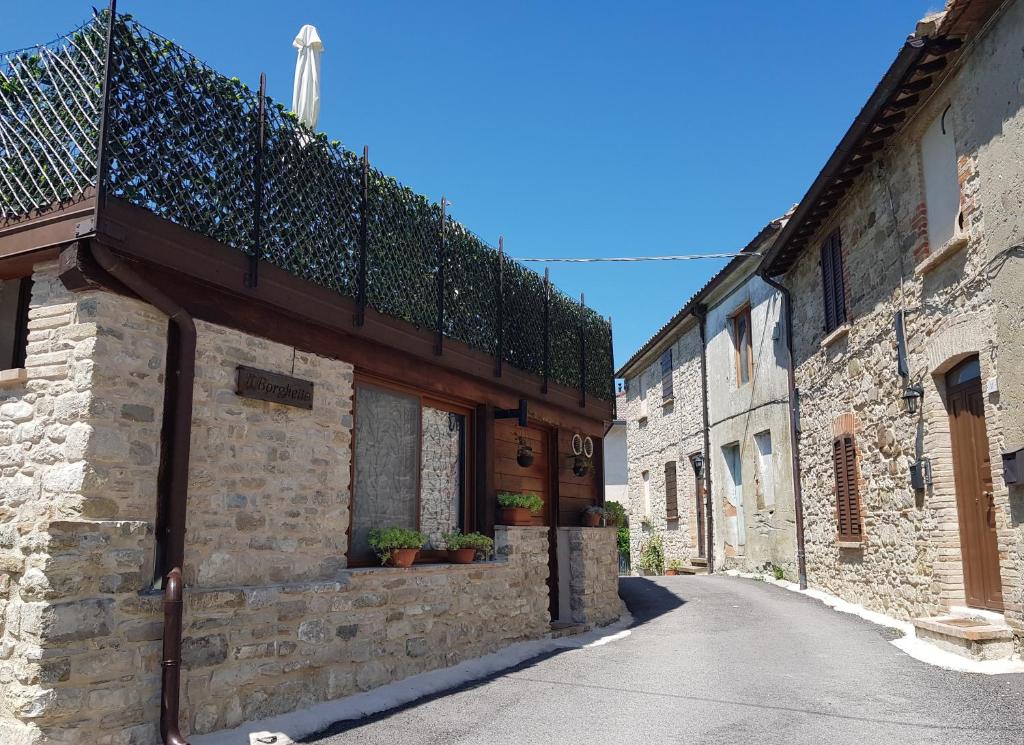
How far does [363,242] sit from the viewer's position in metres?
7.09

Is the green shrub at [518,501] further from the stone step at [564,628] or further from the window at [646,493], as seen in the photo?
the window at [646,493]

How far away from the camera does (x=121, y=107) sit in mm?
5090

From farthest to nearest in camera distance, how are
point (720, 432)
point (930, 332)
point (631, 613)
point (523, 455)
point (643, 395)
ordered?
point (643, 395)
point (720, 432)
point (631, 613)
point (523, 455)
point (930, 332)

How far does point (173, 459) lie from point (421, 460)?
303 cm

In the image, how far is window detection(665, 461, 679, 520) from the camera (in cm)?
1939

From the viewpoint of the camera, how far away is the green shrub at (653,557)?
2025 cm

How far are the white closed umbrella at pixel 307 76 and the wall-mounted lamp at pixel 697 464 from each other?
494 inches

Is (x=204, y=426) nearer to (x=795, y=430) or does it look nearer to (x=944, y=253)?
(x=944, y=253)

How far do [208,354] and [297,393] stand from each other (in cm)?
80

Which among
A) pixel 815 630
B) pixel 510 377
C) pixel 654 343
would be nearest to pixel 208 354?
pixel 510 377

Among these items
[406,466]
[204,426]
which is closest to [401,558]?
[406,466]

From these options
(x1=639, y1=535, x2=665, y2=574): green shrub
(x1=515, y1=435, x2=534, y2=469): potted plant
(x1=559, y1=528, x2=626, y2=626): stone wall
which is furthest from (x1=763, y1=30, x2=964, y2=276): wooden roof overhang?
(x1=639, y1=535, x2=665, y2=574): green shrub

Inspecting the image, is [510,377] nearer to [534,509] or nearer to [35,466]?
[534,509]

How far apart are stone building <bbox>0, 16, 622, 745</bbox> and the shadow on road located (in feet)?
1.37
